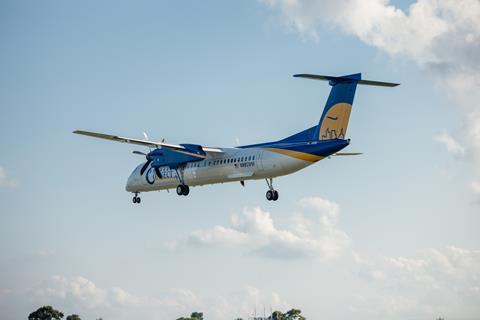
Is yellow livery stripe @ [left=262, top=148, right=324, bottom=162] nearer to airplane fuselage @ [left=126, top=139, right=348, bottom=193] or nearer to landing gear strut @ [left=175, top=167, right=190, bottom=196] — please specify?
airplane fuselage @ [left=126, top=139, right=348, bottom=193]

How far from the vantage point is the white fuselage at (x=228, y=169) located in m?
49.2

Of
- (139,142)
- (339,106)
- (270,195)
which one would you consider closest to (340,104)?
(339,106)

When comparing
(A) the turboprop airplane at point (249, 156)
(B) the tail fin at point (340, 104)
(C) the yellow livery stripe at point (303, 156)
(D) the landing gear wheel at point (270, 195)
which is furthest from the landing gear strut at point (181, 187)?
(B) the tail fin at point (340, 104)

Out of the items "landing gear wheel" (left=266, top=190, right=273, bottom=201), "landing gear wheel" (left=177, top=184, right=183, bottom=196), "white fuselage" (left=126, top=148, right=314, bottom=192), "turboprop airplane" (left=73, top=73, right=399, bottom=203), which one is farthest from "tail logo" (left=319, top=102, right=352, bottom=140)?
"landing gear wheel" (left=177, top=184, right=183, bottom=196)

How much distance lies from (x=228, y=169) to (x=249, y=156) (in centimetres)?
222

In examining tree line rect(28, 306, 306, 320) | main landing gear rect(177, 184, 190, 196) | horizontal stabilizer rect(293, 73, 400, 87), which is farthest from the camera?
tree line rect(28, 306, 306, 320)

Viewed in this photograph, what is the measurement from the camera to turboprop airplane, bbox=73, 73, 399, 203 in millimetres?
46812

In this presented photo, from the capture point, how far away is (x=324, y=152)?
47.0m

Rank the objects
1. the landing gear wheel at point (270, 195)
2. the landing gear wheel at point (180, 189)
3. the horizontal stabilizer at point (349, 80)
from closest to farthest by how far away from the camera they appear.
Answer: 1. the horizontal stabilizer at point (349, 80)
2. the landing gear wheel at point (270, 195)
3. the landing gear wheel at point (180, 189)

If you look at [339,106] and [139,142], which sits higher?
[339,106]

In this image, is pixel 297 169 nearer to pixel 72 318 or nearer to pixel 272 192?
pixel 272 192

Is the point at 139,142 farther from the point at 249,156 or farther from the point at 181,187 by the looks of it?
the point at 249,156

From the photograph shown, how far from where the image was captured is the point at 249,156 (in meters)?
51.1

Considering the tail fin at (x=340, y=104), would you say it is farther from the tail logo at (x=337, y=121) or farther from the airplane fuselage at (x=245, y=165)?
the airplane fuselage at (x=245, y=165)
